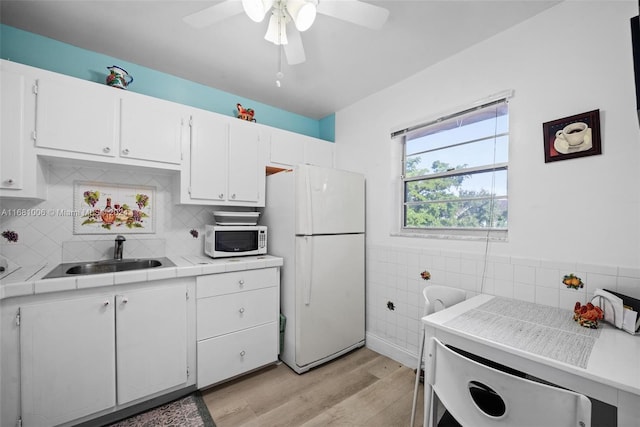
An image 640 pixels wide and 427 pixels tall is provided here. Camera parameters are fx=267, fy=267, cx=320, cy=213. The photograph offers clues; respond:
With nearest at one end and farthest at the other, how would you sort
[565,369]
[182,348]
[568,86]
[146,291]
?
[565,369] < [568,86] < [146,291] < [182,348]

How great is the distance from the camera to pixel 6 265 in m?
1.77

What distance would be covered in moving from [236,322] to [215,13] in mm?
2038

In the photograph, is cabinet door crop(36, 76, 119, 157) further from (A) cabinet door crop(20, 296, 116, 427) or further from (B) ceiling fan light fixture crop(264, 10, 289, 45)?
(B) ceiling fan light fixture crop(264, 10, 289, 45)

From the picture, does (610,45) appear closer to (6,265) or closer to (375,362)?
(375,362)

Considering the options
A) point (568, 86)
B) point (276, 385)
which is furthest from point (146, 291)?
point (568, 86)

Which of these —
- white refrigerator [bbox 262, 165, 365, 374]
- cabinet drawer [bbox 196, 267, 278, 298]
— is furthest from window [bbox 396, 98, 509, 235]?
cabinet drawer [bbox 196, 267, 278, 298]

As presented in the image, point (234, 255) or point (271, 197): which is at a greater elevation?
point (271, 197)

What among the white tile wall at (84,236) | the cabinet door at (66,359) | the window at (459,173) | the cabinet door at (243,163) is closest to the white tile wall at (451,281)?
the window at (459,173)

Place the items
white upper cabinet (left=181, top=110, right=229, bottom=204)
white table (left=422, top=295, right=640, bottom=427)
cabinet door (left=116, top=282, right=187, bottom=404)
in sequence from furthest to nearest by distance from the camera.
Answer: white upper cabinet (left=181, top=110, right=229, bottom=204), cabinet door (left=116, top=282, right=187, bottom=404), white table (left=422, top=295, right=640, bottom=427)

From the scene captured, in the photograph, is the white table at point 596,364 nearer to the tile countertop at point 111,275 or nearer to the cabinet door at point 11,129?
the tile countertop at point 111,275

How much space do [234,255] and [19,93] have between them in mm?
1686

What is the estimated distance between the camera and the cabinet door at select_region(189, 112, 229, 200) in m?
2.21

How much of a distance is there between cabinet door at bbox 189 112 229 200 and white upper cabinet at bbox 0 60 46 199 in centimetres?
91

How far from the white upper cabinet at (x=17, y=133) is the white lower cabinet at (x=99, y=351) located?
746 millimetres
